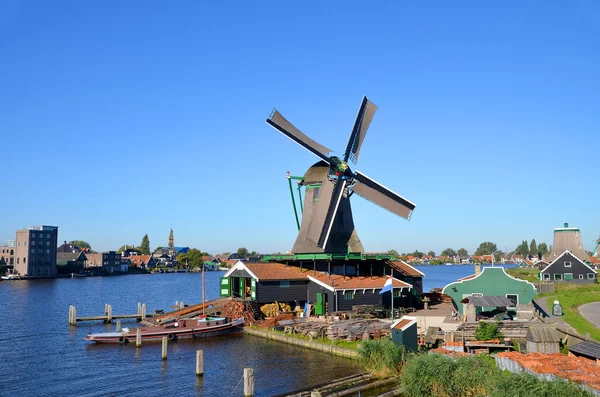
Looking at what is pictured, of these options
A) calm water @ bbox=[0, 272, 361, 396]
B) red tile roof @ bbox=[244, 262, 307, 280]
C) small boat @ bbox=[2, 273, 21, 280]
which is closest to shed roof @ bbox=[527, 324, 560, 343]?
calm water @ bbox=[0, 272, 361, 396]

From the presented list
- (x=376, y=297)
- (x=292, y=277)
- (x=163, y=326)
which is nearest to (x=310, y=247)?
(x=292, y=277)

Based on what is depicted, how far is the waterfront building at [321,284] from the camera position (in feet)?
146

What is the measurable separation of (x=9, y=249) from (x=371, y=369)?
146677mm

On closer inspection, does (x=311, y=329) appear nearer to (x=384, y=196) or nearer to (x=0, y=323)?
(x=384, y=196)

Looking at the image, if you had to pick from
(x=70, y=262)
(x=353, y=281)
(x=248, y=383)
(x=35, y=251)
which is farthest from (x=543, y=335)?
(x=70, y=262)

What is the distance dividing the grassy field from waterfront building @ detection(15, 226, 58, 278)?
129m

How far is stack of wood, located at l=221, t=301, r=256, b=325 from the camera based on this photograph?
44.2 m

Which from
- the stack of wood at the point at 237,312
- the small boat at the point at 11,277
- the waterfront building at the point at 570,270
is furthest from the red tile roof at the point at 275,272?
the small boat at the point at 11,277

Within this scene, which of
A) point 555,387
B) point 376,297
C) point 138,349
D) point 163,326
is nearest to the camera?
point 555,387

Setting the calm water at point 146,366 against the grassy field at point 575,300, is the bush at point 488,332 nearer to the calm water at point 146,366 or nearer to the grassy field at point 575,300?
the grassy field at point 575,300

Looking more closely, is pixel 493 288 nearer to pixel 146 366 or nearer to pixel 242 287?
pixel 242 287

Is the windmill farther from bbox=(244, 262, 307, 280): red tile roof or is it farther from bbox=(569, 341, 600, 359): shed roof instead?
bbox=(569, 341, 600, 359): shed roof

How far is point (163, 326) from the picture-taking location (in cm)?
4100

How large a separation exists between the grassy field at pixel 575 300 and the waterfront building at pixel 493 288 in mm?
3125
